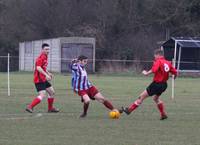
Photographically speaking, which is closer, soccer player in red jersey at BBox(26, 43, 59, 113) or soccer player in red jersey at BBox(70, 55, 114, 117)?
soccer player in red jersey at BBox(70, 55, 114, 117)

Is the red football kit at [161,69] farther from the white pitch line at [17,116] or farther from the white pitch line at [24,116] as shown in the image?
the white pitch line at [17,116]

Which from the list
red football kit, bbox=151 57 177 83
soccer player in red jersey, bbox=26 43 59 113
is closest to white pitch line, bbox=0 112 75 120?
soccer player in red jersey, bbox=26 43 59 113

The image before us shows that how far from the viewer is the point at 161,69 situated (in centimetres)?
1647

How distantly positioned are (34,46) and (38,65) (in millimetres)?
45661

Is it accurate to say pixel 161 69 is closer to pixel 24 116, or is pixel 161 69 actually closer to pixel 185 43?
pixel 24 116

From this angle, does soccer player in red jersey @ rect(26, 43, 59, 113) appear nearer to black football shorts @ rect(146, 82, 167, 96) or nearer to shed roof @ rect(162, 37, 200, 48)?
black football shorts @ rect(146, 82, 167, 96)

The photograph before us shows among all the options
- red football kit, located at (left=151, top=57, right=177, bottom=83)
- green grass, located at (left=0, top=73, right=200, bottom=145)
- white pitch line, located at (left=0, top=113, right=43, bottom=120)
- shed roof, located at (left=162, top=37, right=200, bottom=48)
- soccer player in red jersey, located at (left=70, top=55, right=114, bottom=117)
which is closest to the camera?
green grass, located at (left=0, top=73, right=200, bottom=145)

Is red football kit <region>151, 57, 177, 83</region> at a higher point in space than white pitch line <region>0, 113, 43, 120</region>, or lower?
higher

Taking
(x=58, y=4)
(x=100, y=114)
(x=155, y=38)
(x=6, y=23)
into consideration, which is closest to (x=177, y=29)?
(x=155, y=38)

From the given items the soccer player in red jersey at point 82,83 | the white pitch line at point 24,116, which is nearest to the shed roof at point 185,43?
the white pitch line at point 24,116

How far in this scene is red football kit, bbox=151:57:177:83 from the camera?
16.4 metres

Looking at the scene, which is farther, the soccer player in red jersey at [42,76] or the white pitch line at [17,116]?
the soccer player in red jersey at [42,76]

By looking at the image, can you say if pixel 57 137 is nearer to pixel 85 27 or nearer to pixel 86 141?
pixel 86 141

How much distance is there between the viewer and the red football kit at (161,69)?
53.7 feet
